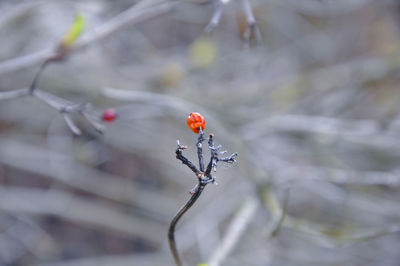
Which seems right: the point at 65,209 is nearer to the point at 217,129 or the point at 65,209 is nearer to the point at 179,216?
the point at 217,129

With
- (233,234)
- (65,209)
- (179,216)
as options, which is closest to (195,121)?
(179,216)

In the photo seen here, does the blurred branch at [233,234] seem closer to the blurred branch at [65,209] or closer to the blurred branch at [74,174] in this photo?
the blurred branch at [74,174]

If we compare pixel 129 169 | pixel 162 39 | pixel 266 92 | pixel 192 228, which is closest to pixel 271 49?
pixel 266 92

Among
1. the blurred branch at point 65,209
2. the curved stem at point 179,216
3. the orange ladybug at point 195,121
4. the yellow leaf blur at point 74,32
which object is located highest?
the yellow leaf blur at point 74,32

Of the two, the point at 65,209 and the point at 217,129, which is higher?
the point at 217,129

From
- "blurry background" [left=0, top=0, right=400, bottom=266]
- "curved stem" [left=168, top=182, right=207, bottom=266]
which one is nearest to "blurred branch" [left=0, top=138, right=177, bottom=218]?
"blurry background" [left=0, top=0, right=400, bottom=266]

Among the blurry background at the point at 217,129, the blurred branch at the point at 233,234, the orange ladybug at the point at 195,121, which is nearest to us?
the orange ladybug at the point at 195,121

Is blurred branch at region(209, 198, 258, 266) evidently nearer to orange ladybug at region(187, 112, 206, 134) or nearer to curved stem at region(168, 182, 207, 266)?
curved stem at region(168, 182, 207, 266)

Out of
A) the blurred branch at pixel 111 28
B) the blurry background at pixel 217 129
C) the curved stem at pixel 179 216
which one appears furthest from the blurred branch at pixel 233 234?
the blurred branch at pixel 111 28
